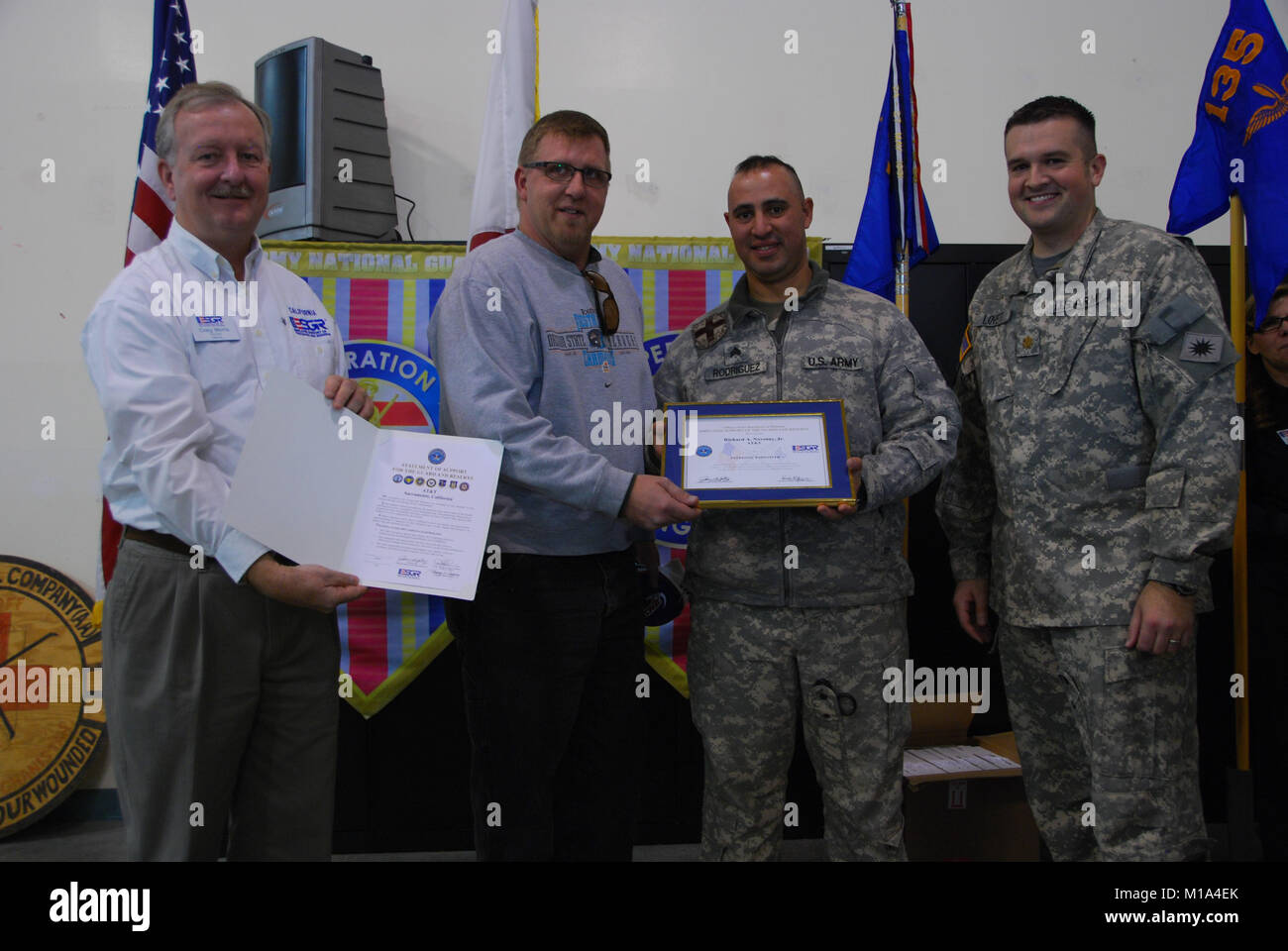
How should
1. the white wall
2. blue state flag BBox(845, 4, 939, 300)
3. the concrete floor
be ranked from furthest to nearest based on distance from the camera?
1. the white wall
2. the concrete floor
3. blue state flag BBox(845, 4, 939, 300)

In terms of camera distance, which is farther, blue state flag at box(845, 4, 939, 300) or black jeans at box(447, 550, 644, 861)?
blue state flag at box(845, 4, 939, 300)

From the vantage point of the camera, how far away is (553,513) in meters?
1.78

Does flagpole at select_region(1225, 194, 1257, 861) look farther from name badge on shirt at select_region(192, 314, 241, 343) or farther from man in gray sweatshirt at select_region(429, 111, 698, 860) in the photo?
name badge on shirt at select_region(192, 314, 241, 343)

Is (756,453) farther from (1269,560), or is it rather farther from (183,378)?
(1269,560)

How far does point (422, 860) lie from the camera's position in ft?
9.07

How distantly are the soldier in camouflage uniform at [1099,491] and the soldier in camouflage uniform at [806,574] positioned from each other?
0.75 ft

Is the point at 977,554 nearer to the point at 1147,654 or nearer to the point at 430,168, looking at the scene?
the point at 1147,654

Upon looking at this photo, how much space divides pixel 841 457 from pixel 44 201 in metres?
3.32

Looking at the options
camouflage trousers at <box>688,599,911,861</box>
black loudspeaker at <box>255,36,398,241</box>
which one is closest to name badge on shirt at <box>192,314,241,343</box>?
camouflage trousers at <box>688,599,911,861</box>

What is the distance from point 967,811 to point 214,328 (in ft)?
7.61

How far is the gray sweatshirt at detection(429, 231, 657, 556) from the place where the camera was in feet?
5.52

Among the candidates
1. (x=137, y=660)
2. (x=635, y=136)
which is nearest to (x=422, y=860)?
(x=137, y=660)

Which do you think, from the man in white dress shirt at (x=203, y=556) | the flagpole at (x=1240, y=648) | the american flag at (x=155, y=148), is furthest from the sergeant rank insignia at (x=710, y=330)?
the flagpole at (x=1240, y=648)

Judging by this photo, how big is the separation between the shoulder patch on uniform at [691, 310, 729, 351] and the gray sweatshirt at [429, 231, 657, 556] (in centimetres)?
25
